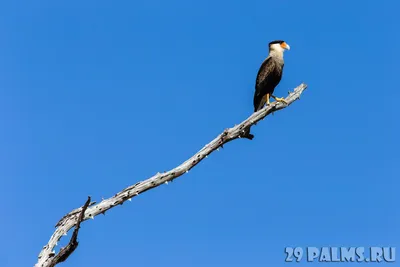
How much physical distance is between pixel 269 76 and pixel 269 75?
0.03 metres

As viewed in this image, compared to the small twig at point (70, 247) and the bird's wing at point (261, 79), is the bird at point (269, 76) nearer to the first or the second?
the bird's wing at point (261, 79)

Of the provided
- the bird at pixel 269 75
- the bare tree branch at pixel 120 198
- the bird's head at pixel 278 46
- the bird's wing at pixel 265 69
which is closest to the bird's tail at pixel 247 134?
the bare tree branch at pixel 120 198

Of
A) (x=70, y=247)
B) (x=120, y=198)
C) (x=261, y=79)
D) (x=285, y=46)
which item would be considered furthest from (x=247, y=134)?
(x=285, y=46)

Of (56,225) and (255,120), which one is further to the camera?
(255,120)

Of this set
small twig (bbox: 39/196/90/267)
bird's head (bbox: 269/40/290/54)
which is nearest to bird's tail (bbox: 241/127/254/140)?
small twig (bbox: 39/196/90/267)

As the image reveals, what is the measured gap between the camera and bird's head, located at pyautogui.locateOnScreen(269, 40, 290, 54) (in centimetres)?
1206

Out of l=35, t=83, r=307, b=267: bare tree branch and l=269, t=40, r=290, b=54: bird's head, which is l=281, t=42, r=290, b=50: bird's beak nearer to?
l=269, t=40, r=290, b=54: bird's head

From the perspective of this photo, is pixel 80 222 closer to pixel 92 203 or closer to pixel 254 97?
pixel 92 203

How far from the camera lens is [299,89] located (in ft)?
26.4

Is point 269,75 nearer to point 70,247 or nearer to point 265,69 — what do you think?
point 265,69

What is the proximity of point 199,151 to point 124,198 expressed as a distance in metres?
1.13

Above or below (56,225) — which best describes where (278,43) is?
above

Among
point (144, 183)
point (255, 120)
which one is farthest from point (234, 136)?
point (144, 183)

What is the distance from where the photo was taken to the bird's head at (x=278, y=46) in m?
12.1
